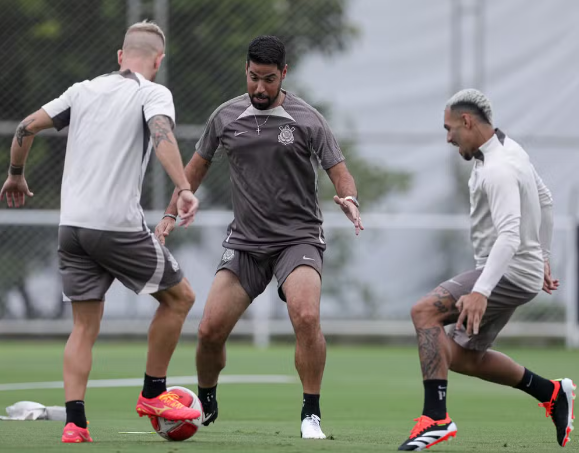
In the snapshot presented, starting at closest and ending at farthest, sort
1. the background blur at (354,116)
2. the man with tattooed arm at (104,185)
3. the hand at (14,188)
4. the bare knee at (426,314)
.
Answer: the man with tattooed arm at (104,185), the bare knee at (426,314), the hand at (14,188), the background blur at (354,116)

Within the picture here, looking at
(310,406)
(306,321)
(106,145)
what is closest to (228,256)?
(306,321)

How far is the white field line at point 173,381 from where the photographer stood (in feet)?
40.0

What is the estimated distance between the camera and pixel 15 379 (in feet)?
43.4

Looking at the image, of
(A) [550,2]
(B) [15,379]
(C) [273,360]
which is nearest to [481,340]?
(B) [15,379]

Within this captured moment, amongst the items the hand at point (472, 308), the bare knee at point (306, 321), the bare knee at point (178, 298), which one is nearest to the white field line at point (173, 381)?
the bare knee at point (306, 321)

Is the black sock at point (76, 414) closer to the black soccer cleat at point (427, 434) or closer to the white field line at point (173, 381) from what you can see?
the black soccer cleat at point (427, 434)

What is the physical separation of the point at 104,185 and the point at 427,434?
218cm

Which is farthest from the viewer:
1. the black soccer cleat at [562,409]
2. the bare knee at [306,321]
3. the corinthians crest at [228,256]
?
the corinthians crest at [228,256]

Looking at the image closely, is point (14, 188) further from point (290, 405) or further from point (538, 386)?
point (290, 405)

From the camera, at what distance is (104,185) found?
696cm

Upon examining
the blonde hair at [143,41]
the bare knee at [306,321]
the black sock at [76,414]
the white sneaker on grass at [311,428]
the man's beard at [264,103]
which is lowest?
the white sneaker on grass at [311,428]

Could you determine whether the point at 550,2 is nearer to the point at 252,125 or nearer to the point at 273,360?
the point at 273,360

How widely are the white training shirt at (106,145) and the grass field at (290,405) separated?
4.04 ft

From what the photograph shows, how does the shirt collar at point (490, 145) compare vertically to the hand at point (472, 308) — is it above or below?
above
